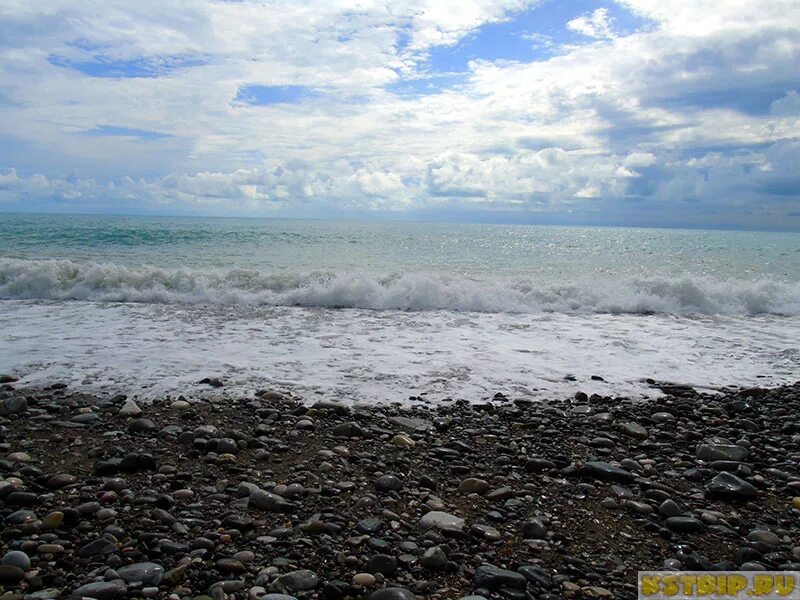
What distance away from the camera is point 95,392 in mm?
6109

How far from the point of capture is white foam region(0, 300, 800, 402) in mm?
6816

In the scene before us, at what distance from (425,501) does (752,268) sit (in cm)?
2896

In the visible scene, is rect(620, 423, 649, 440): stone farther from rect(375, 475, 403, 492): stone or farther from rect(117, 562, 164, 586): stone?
rect(117, 562, 164, 586): stone

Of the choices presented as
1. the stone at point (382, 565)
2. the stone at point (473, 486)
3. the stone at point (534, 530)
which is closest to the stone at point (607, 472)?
the stone at point (473, 486)

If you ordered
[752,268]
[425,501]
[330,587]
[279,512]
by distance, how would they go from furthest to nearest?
[752,268] < [425,501] < [279,512] < [330,587]

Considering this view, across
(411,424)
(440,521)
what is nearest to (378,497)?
(440,521)

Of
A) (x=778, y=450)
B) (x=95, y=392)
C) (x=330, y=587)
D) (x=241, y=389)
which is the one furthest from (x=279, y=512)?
(x=778, y=450)

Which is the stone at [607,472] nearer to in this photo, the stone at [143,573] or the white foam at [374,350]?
the white foam at [374,350]

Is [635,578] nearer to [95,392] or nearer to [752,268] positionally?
[95,392]

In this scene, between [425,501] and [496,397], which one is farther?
[496,397]

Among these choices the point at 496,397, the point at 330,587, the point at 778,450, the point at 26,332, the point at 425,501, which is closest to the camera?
the point at 330,587

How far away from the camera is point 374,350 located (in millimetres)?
8719

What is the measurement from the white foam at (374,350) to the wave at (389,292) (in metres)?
0.97

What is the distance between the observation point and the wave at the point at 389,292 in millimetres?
13672
